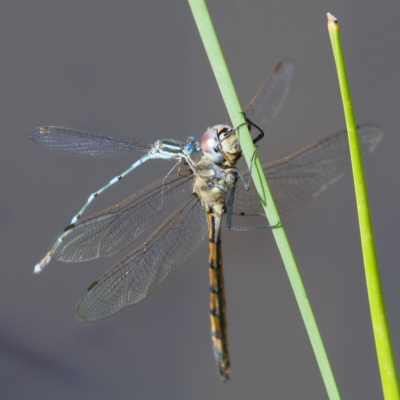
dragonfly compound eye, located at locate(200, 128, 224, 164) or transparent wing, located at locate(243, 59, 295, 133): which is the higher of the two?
transparent wing, located at locate(243, 59, 295, 133)

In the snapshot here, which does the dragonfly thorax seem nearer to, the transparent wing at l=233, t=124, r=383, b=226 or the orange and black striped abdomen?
the orange and black striped abdomen

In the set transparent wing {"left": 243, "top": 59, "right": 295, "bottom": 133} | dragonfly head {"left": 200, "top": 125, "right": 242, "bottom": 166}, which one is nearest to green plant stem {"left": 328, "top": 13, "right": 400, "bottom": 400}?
dragonfly head {"left": 200, "top": 125, "right": 242, "bottom": 166}

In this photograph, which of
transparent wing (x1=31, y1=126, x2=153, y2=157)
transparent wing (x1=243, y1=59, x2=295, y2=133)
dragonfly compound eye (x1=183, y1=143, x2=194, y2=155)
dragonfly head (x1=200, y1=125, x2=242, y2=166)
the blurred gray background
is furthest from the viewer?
the blurred gray background

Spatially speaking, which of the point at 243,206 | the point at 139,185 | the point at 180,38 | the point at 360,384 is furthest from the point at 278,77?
the point at 360,384

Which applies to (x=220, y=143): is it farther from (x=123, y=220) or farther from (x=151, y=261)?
(x=151, y=261)

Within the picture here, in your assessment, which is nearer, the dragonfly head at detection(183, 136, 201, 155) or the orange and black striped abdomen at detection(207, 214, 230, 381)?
the dragonfly head at detection(183, 136, 201, 155)

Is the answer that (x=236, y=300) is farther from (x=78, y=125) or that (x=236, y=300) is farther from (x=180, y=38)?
(x=180, y=38)

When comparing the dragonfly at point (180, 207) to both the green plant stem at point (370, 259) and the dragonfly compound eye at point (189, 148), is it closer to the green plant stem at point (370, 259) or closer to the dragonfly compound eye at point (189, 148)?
the dragonfly compound eye at point (189, 148)
